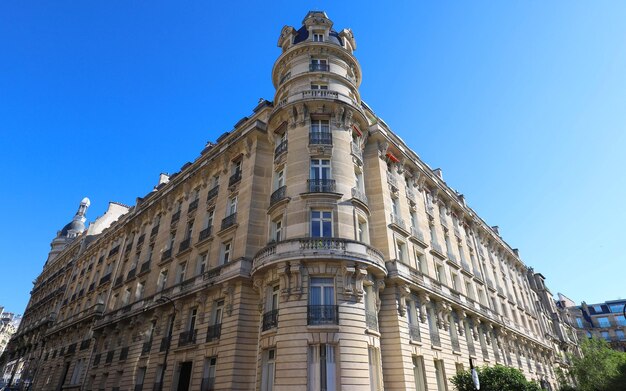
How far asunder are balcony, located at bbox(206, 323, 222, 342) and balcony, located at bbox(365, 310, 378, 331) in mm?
8012

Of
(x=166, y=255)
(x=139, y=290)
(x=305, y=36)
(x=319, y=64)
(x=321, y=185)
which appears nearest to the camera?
(x=321, y=185)

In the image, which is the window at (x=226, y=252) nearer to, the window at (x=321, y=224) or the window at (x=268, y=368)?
the window at (x=321, y=224)

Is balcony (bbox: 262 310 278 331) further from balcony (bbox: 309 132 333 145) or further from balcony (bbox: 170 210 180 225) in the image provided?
balcony (bbox: 170 210 180 225)

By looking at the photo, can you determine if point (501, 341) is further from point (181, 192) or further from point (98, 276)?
point (98, 276)

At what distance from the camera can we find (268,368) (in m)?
16.5

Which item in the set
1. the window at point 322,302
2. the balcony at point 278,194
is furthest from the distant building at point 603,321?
the balcony at point 278,194

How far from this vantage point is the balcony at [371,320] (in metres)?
17.0

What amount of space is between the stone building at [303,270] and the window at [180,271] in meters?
0.15

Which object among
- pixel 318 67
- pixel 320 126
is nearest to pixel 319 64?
pixel 318 67

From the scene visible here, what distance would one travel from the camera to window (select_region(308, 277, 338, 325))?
1573 cm

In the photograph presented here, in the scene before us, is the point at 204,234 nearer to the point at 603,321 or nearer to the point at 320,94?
the point at 320,94

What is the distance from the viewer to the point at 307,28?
88.3 feet

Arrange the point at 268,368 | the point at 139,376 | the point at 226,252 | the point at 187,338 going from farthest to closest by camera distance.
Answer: the point at 139,376, the point at 226,252, the point at 187,338, the point at 268,368

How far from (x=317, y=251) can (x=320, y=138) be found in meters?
7.62
